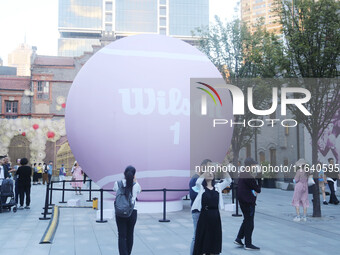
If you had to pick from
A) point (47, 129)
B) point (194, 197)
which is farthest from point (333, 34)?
point (47, 129)

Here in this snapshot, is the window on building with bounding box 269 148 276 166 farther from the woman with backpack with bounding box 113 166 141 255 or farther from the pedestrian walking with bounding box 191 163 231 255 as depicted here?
the woman with backpack with bounding box 113 166 141 255

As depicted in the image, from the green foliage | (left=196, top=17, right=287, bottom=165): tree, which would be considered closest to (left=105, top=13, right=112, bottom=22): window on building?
(left=196, top=17, right=287, bottom=165): tree

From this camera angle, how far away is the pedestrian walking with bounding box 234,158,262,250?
26.5ft

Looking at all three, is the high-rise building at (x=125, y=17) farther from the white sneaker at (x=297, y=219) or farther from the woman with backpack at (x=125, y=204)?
the woman with backpack at (x=125, y=204)

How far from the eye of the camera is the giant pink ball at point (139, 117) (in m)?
11.7

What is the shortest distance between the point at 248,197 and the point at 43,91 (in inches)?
1638

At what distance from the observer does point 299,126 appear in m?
29.2

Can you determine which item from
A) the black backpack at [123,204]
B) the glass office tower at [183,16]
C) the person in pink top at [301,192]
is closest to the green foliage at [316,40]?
the person in pink top at [301,192]

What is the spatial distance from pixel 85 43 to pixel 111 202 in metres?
119

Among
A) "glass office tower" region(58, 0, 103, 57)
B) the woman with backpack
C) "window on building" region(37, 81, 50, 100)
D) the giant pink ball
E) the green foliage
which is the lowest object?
the woman with backpack

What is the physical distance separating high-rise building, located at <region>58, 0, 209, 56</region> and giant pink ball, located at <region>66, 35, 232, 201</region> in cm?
11153

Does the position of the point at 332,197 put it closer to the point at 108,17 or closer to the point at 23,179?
the point at 23,179

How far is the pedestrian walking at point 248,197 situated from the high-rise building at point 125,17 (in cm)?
11621

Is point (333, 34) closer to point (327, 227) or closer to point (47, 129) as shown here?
point (327, 227)
